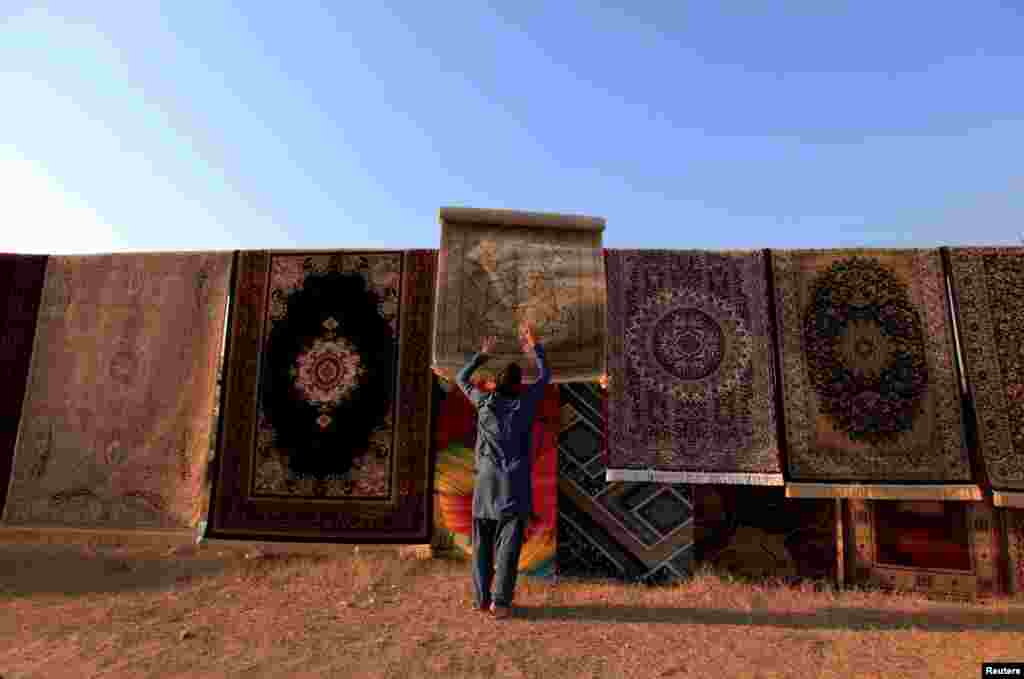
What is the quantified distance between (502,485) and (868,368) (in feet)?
9.93

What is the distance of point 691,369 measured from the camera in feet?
14.9

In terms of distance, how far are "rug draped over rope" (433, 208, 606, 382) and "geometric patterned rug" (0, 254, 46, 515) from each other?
3.55m

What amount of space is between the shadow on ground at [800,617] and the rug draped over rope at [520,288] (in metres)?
1.62

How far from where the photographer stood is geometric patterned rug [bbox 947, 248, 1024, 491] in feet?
13.6

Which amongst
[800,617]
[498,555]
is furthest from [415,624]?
[800,617]

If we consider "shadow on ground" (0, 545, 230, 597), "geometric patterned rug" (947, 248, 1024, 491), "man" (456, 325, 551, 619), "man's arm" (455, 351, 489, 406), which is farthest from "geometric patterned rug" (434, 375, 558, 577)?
"geometric patterned rug" (947, 248, 1024, 491)

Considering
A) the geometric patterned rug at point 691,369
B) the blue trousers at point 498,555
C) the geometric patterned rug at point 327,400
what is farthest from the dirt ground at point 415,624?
the geometric patterned rug at point 691,369

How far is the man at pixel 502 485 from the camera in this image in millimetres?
3420

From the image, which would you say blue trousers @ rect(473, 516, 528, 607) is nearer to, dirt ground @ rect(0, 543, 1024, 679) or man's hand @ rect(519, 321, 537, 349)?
dirt ground @ rect(0, 543, 1024, 679)

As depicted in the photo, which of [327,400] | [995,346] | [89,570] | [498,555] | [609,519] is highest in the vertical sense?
[995,346]

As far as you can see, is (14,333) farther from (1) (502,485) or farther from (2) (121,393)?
(1) (502,485)

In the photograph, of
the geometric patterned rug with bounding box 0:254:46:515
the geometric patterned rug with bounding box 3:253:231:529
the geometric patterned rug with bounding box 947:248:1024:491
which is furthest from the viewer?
the geometric patterned rug with bounding box 0:254:46:515

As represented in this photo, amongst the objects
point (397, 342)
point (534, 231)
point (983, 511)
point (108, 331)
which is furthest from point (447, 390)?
point (983, 511)

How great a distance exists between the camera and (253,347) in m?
4.75
